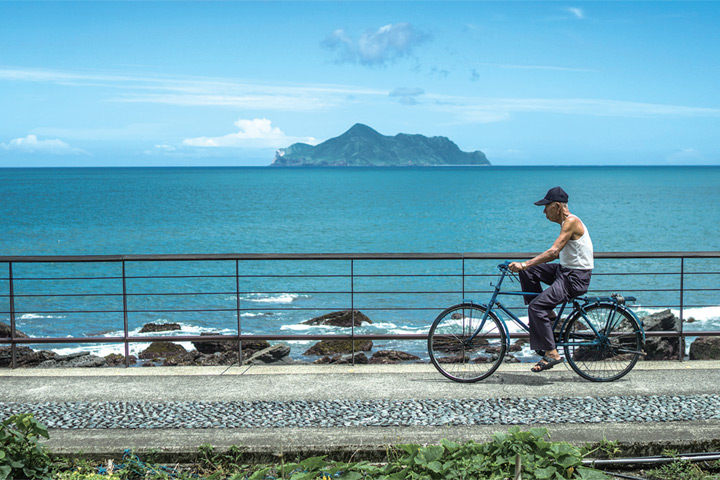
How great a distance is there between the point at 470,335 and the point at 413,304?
1822 cm

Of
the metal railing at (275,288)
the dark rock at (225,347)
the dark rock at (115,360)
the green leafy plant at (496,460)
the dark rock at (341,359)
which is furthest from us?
the metal railing at (275,288)

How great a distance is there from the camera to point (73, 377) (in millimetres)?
6516

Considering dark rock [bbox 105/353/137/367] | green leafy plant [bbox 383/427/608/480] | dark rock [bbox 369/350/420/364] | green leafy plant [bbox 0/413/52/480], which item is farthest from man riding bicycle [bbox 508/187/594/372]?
dark rock [bbox 105/353/137/367]

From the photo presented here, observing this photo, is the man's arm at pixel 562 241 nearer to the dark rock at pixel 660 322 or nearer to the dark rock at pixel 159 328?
the dark rock at pixel 660 322

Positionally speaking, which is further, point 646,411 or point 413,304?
point 413,304

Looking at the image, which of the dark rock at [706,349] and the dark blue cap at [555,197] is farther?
the dark rock at [706,349]

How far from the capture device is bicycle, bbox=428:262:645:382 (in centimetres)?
624

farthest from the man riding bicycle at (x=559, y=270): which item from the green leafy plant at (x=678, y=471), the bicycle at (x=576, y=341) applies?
the green leafy plant at (x=678, y=471)

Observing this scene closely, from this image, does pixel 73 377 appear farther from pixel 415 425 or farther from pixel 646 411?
pixel 646 411

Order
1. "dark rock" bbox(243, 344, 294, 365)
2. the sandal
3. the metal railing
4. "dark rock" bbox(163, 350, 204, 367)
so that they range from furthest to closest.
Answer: the metal railing < "dark rock" bbox(163, 350, 204, 367) < "dark rock" bbox(243, 344, 294, 365) < the sandal

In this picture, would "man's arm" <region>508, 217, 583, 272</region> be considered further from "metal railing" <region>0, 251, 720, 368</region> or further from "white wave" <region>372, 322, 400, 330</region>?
"white wave" <region>372, 322, 400, 330</region>

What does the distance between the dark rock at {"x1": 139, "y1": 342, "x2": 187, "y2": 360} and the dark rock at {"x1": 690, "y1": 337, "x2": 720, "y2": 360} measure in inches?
404

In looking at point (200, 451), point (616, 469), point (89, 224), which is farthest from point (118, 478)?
point (89, 224)

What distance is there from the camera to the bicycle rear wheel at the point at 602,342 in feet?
20.5
